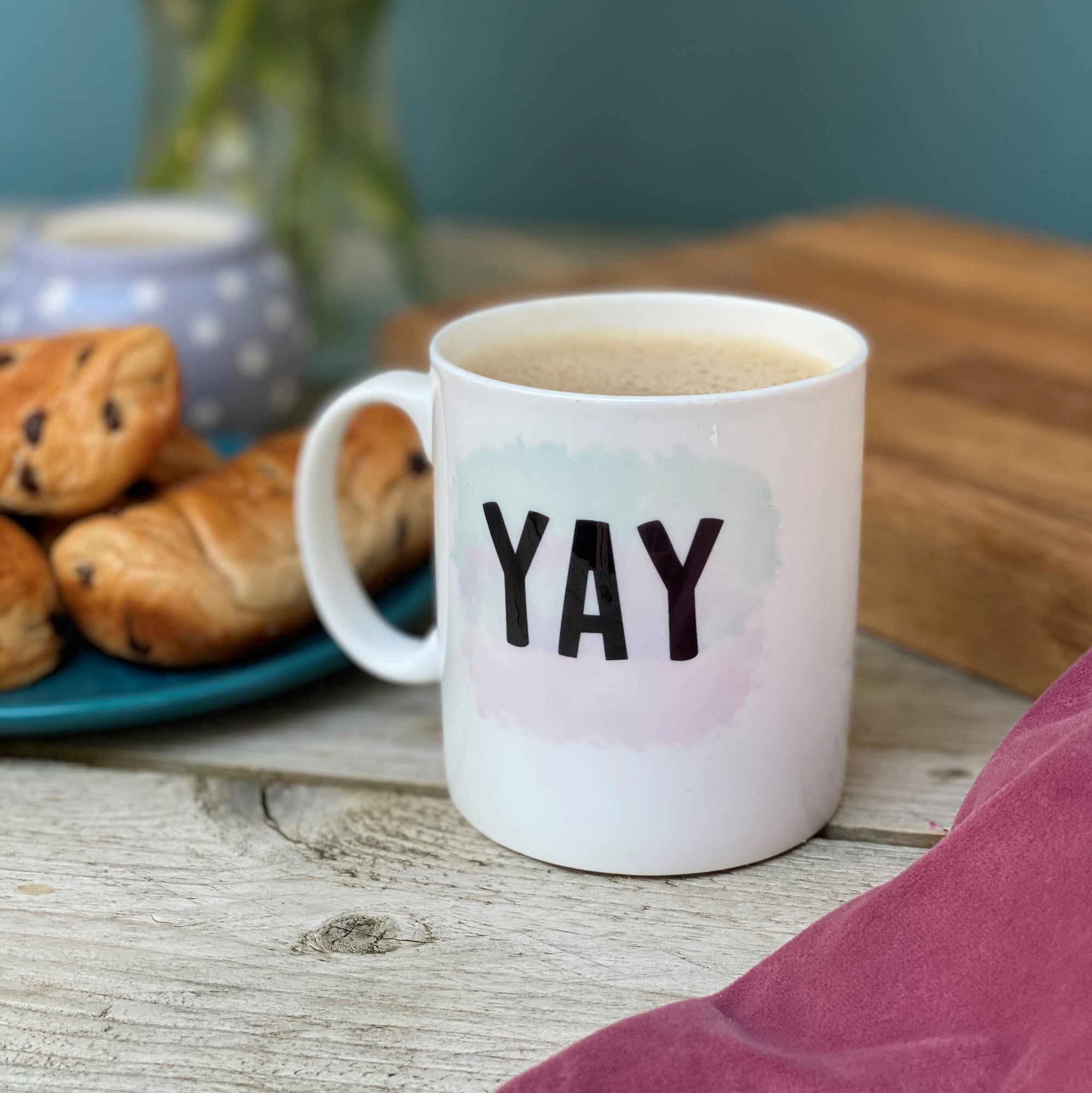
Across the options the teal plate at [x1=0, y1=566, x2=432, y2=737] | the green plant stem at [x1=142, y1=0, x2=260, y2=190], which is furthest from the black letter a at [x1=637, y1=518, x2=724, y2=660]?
the green plant stem at [x1=142, y1=0, x2=260, y2=190]

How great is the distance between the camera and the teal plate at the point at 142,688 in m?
0.60

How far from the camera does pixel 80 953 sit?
1.62ft

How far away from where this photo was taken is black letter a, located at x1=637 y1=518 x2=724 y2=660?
48 centimetres

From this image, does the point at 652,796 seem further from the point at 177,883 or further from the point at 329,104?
the point at 329,104

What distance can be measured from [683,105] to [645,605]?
129 cm

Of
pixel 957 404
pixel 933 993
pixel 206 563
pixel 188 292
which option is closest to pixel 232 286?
pixel 188 292

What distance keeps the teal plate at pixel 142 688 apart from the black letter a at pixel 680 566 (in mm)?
212

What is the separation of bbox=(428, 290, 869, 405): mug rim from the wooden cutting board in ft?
0.52

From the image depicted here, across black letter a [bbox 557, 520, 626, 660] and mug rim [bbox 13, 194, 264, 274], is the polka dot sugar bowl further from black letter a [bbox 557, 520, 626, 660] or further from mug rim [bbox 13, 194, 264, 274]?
black letter a [bbox 557, 520, 626, 660]

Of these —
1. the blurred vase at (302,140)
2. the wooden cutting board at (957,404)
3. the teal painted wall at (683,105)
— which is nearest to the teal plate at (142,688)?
the wooden cutting board at (957,404)

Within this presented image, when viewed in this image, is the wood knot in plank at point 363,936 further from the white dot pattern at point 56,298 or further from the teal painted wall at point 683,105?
the teal painted wall at point 683,105

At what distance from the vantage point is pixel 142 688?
24.9 inches

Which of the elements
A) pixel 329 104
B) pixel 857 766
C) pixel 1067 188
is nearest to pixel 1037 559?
pixel 857 766

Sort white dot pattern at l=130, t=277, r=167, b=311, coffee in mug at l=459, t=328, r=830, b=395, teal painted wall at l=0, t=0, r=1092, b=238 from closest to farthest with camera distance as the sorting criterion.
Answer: coffee in mug at l=459, t=328, r=830, b=395 < white dot pattern at l=130, t=277, r=167, b=311 < teal painted wall at l=0, t=0, r=1092, b=238
